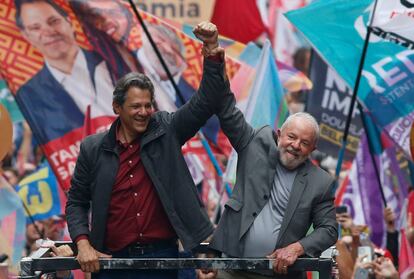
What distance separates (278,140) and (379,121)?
15.5 ft

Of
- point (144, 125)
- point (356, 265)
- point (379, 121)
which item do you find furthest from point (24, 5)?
point (144, 125)

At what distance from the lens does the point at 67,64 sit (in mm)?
12117

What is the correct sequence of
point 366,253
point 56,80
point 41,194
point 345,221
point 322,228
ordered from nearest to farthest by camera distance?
point 322,228, point 366,253, point 345,221, point 56,80, point 41,194

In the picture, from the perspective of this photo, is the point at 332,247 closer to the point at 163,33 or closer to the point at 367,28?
the point at 367,28

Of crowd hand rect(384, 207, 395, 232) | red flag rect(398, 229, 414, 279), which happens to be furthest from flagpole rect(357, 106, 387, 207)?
red flag rect(398, 229, 414, 279)

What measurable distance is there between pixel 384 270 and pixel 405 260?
581 mm

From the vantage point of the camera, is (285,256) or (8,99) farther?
(8,99)

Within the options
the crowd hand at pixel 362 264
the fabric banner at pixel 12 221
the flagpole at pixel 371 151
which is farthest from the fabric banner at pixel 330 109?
the crowd hand at pixel 362 264

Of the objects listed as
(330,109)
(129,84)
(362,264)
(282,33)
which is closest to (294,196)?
(129,84)

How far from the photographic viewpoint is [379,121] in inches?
461

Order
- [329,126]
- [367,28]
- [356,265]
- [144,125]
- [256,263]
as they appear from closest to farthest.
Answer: [256,263]
[144,125]
[356,265]
[367,28]
[329,126]

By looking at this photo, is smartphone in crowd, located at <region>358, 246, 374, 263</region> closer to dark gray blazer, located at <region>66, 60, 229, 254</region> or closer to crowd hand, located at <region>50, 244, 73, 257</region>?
crowd hand, located at <region>50, 244, 73, 257</region>

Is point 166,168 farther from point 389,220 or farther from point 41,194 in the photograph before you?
point 41,194

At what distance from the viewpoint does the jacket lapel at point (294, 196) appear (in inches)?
271
